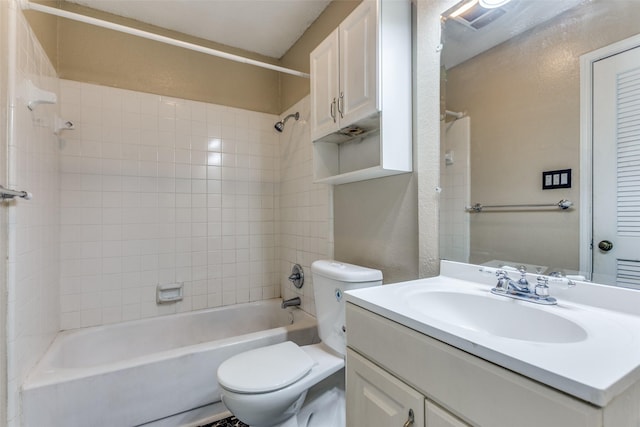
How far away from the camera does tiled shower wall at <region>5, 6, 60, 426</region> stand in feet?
3.95

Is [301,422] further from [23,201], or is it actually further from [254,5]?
[254,5]

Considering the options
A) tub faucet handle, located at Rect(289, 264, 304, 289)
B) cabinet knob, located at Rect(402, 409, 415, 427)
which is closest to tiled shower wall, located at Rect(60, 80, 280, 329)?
tub faucet handle, located at Rect(289, 264, 304, 289)

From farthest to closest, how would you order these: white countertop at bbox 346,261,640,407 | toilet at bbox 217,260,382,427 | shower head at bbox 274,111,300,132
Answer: shower head at bbox 274,111,300,132, toilet at bbox 217,260,382,427, white countertop at bbox 346,261,640,407

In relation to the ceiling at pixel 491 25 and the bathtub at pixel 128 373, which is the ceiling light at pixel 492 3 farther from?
the bathtub at pixel 128 373

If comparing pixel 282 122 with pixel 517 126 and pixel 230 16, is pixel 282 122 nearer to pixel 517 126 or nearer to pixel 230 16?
pixel 230 16

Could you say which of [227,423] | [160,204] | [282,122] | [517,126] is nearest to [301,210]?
[282,122]

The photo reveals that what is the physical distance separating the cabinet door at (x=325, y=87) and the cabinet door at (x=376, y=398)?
109 centimetres

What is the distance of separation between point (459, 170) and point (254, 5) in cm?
172

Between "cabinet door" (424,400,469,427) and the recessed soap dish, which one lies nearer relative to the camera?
"cabinet door" (424,400,469,427)

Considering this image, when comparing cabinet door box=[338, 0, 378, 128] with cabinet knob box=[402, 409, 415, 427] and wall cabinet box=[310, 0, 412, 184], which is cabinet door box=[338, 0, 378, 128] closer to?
wall cabinet box=[310, 0, 412, 184]

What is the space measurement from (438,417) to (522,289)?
18.3 inches

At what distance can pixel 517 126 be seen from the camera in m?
1.00

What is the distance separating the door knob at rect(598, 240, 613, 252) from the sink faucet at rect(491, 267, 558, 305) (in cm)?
16

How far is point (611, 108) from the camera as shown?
80 cm
